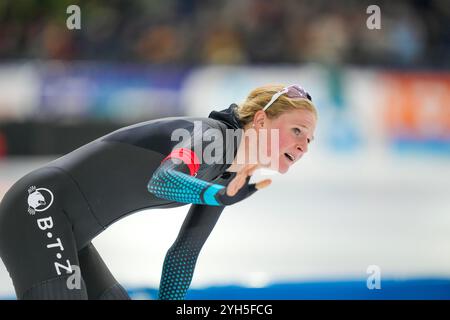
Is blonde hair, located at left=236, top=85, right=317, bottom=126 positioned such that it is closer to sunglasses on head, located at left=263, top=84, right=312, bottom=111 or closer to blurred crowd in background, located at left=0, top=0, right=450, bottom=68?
sunglasses on head, located at left=263, top=84, right=312, bottom=111

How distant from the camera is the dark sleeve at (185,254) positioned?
2949 millimetres

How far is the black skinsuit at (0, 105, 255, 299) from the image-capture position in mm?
2586

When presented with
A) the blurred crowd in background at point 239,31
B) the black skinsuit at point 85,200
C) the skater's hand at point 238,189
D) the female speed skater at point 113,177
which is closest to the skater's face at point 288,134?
the female speed skater at point 113,177

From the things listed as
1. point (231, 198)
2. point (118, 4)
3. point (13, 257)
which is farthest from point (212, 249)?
point (118, 4)

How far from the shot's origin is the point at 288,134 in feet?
8.97

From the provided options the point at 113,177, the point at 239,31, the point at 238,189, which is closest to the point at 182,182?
the point at 238,189

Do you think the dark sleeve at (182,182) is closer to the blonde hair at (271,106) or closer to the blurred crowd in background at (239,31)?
the blonde hair at (271,106)

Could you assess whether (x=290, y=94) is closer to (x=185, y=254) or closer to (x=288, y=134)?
(x=288, y=134)

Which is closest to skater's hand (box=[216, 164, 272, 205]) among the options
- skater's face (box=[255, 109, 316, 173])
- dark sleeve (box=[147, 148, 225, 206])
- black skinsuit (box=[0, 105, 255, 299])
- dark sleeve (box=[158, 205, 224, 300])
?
dark sleeve (box=[147, 148, 225, 206])

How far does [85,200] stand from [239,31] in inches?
286

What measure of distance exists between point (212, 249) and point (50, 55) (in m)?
4.74

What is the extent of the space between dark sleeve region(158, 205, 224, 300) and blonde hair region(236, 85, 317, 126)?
449mm

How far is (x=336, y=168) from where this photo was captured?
8.62 m
